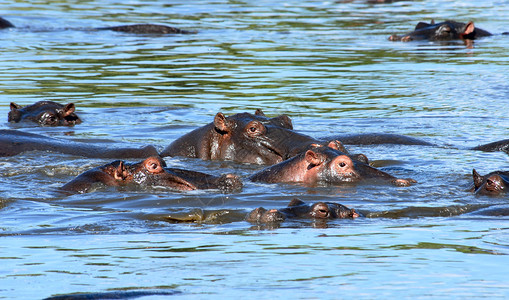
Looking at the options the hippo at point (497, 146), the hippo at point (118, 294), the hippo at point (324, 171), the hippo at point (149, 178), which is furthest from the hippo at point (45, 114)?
the hippo at point (118, 294)

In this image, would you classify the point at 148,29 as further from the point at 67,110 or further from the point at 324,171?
the point at 324,171

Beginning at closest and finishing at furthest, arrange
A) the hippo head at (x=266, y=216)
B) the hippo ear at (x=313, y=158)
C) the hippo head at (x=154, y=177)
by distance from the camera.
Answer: the hippo head at (x=266, y=216) → the hippo head at (x=154, y=177) → the hippo ear at (x=313, y=158)

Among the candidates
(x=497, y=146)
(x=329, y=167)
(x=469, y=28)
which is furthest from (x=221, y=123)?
(x=469, y=28)

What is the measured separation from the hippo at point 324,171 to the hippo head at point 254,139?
0.82m

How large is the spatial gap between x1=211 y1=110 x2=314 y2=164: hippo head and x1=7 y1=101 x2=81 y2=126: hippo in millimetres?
3343

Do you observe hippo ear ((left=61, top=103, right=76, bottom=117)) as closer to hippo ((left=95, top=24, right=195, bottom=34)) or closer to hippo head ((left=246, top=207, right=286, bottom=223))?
hippo head ((left=246, top=207, right=286, bottom=223))

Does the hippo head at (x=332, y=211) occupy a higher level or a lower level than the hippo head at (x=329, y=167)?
lower

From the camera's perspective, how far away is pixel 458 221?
22.7 ft

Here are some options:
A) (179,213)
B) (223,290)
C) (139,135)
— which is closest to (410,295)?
(223,290)

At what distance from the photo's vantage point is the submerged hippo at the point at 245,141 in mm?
9812

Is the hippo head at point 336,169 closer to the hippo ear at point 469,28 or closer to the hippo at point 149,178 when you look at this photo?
the hippo at point 149,178

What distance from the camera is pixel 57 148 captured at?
10.3m

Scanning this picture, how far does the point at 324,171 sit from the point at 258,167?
132 cm

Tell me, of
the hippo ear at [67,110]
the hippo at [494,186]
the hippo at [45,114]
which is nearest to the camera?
the hippo at [494,186]
